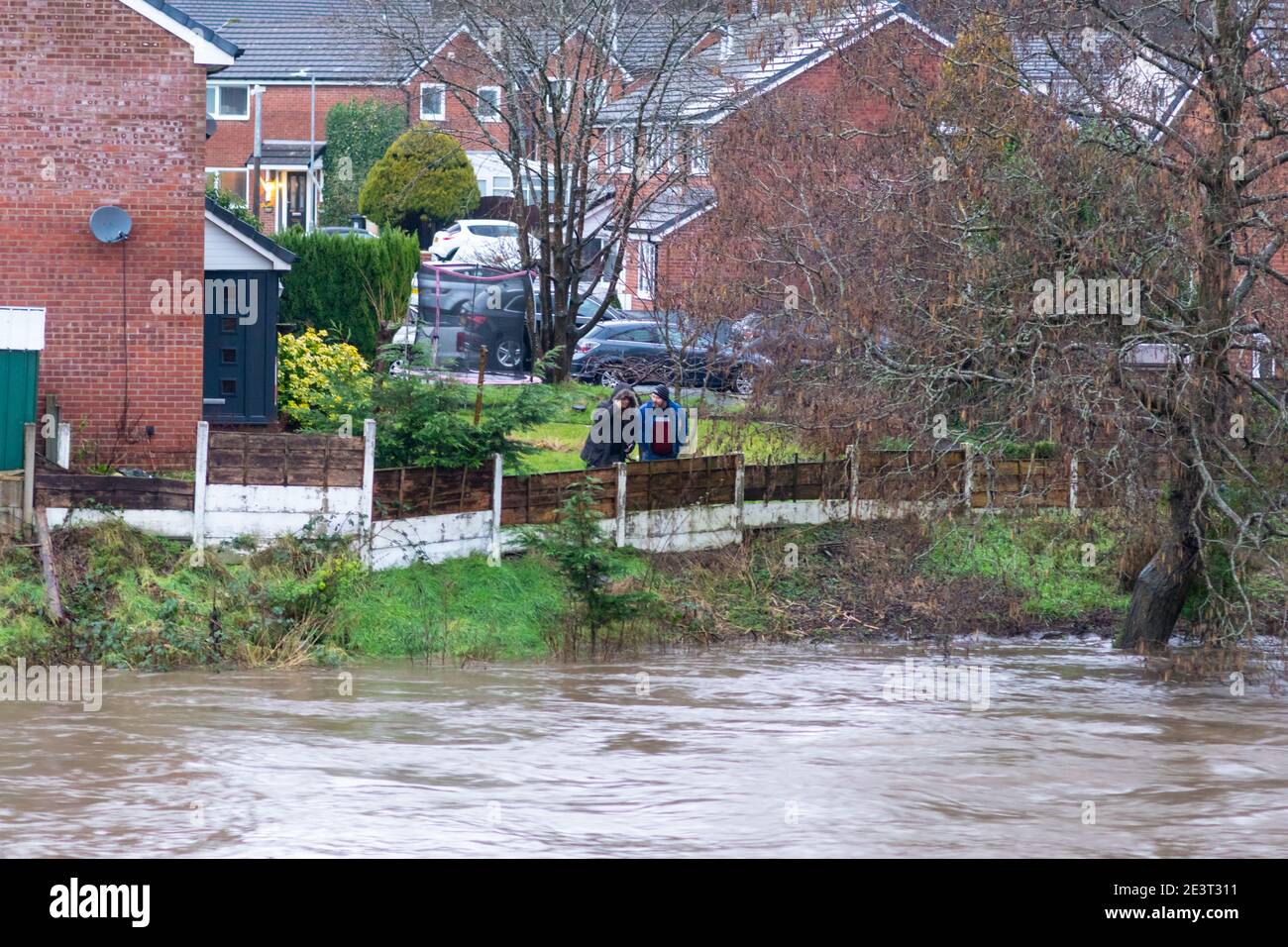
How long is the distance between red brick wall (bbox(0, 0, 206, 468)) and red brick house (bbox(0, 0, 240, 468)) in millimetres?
11

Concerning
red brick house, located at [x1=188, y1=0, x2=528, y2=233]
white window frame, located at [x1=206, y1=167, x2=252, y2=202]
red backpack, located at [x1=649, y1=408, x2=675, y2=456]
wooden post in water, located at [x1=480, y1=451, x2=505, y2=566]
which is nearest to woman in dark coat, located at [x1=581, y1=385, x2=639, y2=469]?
red backpack, located at [x1=649, y1=408, x2=675, y2=456]

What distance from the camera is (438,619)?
17.7 meters

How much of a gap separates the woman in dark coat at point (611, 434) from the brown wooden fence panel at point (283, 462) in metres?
3.33

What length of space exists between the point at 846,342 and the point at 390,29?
12.0 metres

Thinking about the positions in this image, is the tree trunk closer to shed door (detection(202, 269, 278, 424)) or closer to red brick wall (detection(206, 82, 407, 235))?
shed door (detection(202, 269, 278, 424))

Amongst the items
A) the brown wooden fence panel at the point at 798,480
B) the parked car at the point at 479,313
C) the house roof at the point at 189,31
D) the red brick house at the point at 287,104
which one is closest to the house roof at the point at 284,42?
the red brick house at the point at 287,104

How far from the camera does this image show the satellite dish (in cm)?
1972

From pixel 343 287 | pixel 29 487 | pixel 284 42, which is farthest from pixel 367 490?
pixel 284 42

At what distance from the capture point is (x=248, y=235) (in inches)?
900

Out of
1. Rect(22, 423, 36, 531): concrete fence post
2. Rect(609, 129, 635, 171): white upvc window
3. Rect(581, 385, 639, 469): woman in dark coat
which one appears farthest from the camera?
Rect(609, 129, 635, 171): white upvc window

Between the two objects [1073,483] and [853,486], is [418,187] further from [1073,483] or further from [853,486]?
[1073,483]

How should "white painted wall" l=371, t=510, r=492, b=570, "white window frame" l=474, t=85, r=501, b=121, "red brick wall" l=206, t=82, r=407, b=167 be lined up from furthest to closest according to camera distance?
"red brick wall" l=206, t=82, r=407, b=167 → "white window frame" l=474, t=85, r=501, b=121 → "white painted wall" l=371, t=510, r=492, b=570

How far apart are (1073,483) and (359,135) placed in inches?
1373

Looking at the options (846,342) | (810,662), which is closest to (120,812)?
(810,662)
